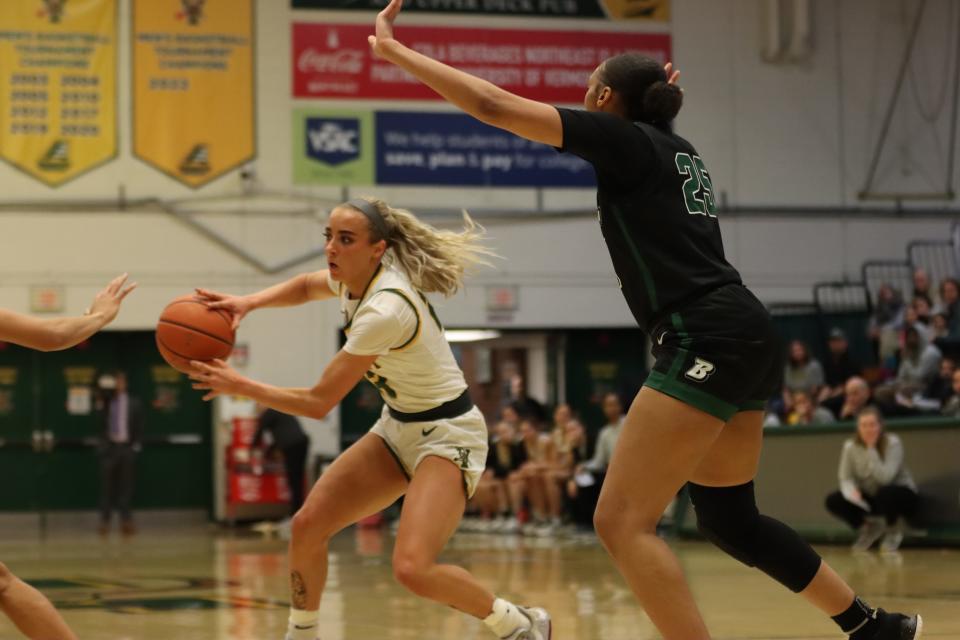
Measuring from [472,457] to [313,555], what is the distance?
710 millimetres

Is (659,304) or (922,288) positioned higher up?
(922,288)

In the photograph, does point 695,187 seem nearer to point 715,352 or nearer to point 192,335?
point 715,352

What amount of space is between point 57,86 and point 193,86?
1.79 m

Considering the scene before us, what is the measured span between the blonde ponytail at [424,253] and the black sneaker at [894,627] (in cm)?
198

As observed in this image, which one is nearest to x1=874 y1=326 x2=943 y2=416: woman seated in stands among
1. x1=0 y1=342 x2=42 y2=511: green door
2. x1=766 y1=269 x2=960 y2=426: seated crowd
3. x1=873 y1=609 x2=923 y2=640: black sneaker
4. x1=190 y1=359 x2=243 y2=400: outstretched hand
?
x1=766 y1=269 x2=960 y2=426: seated crowd

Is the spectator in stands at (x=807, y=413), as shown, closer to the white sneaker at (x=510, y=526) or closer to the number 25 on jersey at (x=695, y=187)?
the white sneaker at (x=510, y=526)

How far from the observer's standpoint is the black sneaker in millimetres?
4570

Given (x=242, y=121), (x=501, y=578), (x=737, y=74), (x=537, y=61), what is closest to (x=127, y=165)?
(x=242, y=121)

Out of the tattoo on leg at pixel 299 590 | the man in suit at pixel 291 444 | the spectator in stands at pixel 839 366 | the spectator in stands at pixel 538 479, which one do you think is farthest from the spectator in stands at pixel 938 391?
the tattoo on leg at pixel 299 590

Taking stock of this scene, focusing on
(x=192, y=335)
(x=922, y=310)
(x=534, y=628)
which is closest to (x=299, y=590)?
(x=534, y=628)

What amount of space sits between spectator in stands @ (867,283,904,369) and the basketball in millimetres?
12634

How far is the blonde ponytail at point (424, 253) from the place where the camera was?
5.45 m

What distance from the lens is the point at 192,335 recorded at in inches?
206

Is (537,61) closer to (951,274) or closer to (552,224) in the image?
(552,224)
